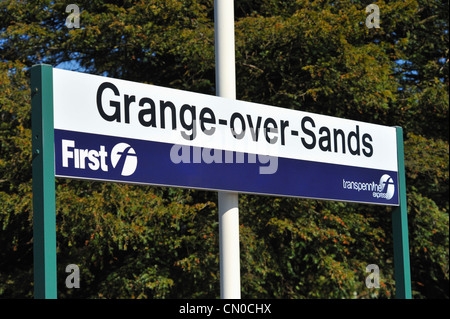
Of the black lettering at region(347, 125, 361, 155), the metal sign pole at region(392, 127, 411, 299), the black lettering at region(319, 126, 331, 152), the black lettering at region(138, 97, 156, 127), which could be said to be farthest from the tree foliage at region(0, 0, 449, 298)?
the black lettering at region(138, 97, 156, 127)

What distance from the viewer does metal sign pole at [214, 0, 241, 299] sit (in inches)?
208

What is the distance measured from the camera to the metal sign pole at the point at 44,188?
13.6 feet

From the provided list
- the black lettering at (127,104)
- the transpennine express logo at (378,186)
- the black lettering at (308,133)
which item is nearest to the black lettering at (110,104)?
the black lettering at (127,104)

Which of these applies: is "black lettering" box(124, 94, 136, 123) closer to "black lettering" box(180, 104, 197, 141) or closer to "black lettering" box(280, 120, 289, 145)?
"black lettering" box(180, 104, 197, 141)

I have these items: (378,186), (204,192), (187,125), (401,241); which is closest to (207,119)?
(187,125)

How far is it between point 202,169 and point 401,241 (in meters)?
2.42

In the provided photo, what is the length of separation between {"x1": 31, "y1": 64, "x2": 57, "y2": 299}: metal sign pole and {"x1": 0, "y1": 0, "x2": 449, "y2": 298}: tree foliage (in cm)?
517

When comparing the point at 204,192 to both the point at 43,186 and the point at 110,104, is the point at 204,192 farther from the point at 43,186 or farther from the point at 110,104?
the point at 43,186

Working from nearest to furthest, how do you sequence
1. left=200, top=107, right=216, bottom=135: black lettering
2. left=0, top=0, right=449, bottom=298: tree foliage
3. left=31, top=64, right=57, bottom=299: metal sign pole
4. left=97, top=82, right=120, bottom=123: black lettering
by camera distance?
left=31, top=64, right=57, bottom=299: metal sign pole → left=97, top=82, right=120, bottom=123: black lettering → left=200, top=107, right=216, bottom=135: black lettering → left=0, top=0, right=449, bottom=298: tree foliage

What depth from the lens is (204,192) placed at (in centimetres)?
1113

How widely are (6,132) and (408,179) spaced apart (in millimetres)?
6390

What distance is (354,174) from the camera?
6.05m

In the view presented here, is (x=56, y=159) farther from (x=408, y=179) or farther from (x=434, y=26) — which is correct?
(x=434, y=26)

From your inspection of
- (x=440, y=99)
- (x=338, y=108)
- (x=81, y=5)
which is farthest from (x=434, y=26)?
(x=81, y=5)
